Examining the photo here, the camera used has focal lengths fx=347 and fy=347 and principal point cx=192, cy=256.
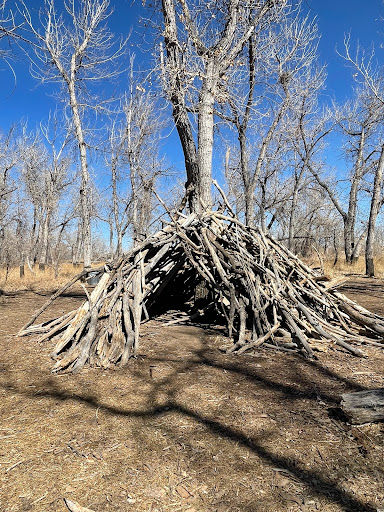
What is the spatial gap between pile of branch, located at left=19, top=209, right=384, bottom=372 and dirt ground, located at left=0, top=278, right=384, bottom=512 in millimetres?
287

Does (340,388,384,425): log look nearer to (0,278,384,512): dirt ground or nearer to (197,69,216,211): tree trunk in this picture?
(0,278,384,512): dirt ground

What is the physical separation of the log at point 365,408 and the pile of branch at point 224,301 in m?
1.25

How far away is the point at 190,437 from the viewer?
7.13 feet

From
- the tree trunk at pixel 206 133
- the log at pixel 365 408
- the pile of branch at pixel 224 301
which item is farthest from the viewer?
the tree trunk at pixel 206 133

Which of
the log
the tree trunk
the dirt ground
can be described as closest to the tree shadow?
the dirt ground

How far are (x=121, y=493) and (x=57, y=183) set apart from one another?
2265 centimetres

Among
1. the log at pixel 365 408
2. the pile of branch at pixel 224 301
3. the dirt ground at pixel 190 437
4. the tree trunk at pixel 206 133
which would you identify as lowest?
the dirt ground at pixel 190 437

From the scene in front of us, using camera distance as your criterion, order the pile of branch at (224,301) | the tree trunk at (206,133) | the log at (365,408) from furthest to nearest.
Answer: the tree trunk at (206,133)
the pile of branch at (224,301)
the log at (365,408)

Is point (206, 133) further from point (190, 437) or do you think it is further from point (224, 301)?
point (190, 437)

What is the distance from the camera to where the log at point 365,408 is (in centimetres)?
225

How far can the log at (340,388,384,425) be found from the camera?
7.38 ft

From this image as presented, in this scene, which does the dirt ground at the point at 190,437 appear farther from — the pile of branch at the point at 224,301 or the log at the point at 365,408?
the pile of branch at the point at 224,301

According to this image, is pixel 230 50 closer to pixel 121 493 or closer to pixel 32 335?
pixel 32 335

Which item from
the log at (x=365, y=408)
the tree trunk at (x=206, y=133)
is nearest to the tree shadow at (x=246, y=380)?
the log at (x=365, y=408)
